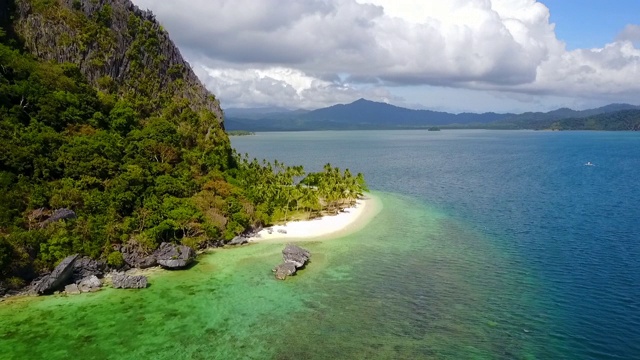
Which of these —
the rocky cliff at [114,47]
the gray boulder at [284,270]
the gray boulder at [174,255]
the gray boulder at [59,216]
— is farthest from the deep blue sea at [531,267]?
the rocky cliff at [114,47]

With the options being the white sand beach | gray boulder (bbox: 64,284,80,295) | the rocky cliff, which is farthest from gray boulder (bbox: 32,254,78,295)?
the rocky cliff

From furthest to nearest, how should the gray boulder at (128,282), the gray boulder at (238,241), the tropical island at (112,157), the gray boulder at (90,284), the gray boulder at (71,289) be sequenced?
the gray boulder at (238,241)
the tropical island at (112,157)
the gray boulder at (128,282)
the gray boulder at (90,284)
the gray boulder at (71,289)

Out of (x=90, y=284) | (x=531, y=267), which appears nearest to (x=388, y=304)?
(x=531, y=267)

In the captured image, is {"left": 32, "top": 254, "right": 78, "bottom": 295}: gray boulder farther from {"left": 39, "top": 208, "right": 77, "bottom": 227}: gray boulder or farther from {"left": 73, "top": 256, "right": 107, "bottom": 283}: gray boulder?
{"left": 39, "top": 208, "right": 77, "bottom": 227}: gray boulder

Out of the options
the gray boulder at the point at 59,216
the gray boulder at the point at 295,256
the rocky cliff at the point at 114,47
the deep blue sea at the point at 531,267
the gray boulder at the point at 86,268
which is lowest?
the deep blue sea at the point at 531,267

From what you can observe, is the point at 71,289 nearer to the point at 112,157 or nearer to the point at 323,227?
the point at 112,157

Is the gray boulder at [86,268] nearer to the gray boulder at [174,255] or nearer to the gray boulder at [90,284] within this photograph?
the gray boulder at [90,284]

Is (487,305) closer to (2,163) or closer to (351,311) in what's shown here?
(351,311)
